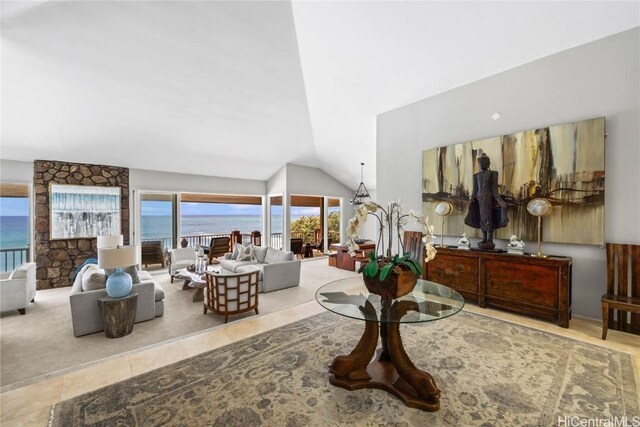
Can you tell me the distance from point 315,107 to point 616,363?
17.7ft

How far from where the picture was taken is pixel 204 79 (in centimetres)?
408

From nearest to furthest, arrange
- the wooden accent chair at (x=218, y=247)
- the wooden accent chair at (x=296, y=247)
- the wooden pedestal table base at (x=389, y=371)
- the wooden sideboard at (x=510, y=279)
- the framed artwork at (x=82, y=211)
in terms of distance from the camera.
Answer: the wooden pedestal table base at (x=389, y=371) → the wooden sideboard at (x=510, y=279) → the framed artwork at (x=82, y=211) → the wooden accent chair at (x=218, y=247) → the wooden accent chair at (x=296, y=247)

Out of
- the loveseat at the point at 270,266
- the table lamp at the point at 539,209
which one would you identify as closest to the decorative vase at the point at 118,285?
the loveseat at the point at 270,266

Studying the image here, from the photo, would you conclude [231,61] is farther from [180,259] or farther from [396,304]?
[180,259]

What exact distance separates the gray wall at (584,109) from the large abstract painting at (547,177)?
136mm

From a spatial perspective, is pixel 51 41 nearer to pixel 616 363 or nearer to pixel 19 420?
pixel 19 420

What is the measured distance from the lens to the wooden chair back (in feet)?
9.32

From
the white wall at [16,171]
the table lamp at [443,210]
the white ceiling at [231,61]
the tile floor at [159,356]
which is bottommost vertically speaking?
the tile floor at [159,356]

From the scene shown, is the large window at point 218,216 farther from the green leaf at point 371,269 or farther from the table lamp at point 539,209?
the table lamp at point 539,209

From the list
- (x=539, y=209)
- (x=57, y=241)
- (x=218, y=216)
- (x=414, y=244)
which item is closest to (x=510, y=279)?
(x=539, y=209)

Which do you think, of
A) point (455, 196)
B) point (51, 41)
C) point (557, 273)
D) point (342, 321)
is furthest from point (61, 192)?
point (557, 273)

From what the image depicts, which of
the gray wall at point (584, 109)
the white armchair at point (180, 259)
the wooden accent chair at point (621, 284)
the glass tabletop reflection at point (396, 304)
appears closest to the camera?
the glass tabletop reflection at point (396, 304)

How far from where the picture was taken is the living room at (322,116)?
1969mm

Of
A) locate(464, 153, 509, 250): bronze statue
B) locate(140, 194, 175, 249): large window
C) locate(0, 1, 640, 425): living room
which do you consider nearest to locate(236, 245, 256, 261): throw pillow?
locate(0, 1, 640, 425): living room
